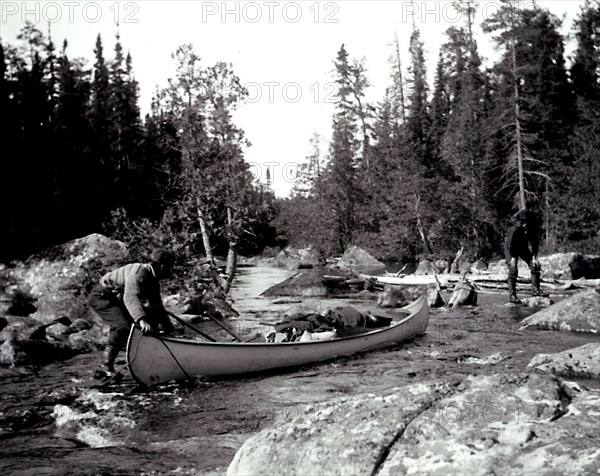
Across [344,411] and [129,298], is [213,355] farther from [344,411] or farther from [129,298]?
[344,411]

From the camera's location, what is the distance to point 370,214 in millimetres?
38438

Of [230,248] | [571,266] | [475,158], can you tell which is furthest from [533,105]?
[230,248]

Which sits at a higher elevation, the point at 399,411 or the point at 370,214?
the point at 370,214

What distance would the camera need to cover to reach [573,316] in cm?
1041

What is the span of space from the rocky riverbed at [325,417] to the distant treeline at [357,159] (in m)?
7.60

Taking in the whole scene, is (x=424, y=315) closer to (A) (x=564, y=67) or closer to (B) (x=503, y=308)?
(B) (x=503, y=308)

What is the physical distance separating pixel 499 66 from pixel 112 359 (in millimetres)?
26506

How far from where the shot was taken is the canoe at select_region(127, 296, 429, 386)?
735cm

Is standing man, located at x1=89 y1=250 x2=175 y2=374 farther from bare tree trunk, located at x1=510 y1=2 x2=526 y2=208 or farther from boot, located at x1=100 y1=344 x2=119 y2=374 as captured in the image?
bare tree trunk, located at x1=510 y1=2 x2=526 y2=208

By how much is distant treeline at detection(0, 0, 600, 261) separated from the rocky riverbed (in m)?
7.60

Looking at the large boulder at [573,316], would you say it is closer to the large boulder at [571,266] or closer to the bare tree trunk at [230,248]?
the bare tree trunk at [230,248]

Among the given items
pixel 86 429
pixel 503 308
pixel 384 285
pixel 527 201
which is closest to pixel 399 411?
pixel 86 429

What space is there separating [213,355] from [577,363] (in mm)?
4716

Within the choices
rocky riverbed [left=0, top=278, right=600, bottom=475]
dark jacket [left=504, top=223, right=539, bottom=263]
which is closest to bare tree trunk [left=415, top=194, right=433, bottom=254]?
dark jacket [left=504, top=223, right=539, bottom=263]
